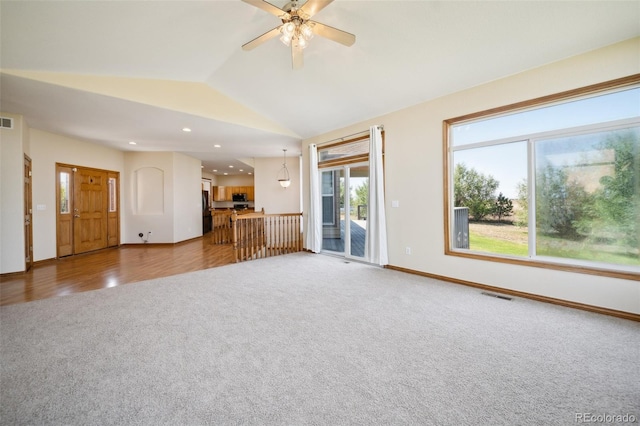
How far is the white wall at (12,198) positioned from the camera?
4.46 metres

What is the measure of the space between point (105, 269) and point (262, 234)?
10.4 ft

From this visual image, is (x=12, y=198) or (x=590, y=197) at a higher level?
(x=12, y=198)

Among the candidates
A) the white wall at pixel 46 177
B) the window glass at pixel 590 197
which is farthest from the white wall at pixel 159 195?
the window glass at pixel 590 197

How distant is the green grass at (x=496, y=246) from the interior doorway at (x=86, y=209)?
8.58m

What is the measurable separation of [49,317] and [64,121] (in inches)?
158

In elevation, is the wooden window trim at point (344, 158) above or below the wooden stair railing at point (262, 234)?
above

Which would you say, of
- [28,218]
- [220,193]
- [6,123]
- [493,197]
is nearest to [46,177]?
[28,218]

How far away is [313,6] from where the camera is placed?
230cm

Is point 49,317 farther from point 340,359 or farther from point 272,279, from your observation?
point 340,359

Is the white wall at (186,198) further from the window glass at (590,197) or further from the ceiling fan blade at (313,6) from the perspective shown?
the window glass at (590,197)

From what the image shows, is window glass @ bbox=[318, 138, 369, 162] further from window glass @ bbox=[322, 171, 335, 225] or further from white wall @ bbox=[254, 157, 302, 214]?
white wall @ bbox=[254, 157, 302, 214]

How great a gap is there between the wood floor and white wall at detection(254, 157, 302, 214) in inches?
87.2

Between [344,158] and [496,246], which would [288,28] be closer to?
[344,158]

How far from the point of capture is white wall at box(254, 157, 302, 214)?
8945 millimetres
